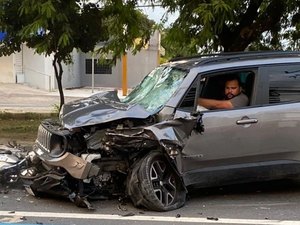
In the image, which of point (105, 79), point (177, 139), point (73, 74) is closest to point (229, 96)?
point (177, 139)

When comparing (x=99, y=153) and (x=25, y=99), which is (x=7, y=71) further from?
(x=99, y=153)

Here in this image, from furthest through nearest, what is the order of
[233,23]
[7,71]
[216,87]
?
1. [7,71]
2. [233,23]
3. [216,87]

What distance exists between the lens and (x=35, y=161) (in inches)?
239

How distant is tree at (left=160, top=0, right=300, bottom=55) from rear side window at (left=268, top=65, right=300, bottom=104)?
7.59ft

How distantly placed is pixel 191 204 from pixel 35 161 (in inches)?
75.1

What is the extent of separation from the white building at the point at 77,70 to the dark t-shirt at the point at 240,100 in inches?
875

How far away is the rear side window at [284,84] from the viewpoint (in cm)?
618

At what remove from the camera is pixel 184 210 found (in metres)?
5.77

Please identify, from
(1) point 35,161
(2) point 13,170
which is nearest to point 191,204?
(1) point 35,161

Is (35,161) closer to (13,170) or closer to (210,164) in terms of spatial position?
(13,170)

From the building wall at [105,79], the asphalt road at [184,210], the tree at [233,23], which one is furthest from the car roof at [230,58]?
the building wall at [105,79]

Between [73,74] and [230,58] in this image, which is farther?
[73,74]

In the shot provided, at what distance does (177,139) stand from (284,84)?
5.28 ft

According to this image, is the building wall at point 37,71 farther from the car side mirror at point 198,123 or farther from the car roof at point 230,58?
the car side mirror at point 198,123
